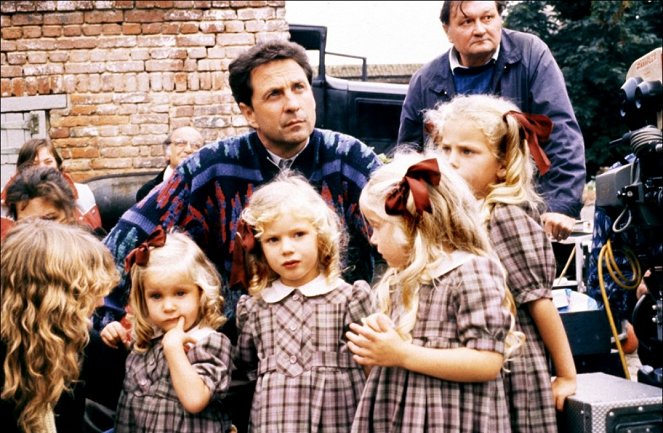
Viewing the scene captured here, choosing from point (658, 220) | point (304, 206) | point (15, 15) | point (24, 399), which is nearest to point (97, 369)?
point (24, 399)

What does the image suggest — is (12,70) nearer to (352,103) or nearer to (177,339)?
(352,103)

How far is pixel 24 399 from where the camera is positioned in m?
2.45

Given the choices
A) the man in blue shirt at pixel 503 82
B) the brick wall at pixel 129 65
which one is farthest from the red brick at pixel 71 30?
the man in blue shirt at pixel 503 82

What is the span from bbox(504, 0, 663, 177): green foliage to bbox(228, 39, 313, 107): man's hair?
13865 millimetres

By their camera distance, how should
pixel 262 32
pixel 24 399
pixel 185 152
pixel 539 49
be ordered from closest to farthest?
pixel 24 399
pixel 539 49
pixel 185 152
pixel 262 32

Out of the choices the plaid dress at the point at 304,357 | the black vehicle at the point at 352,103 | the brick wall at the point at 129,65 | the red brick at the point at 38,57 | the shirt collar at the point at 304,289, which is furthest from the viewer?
the black vehicle at the point at 352,103

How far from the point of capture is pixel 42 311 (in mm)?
2488

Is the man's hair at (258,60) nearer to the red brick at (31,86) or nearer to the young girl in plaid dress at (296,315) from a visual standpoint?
the young girl in plaid dress at (296,315)

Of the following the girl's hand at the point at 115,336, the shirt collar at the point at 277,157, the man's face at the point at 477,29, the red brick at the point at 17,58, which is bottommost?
the girl's hand at the point at 115,336

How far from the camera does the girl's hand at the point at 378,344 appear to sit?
237cm

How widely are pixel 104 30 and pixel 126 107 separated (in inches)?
26.8

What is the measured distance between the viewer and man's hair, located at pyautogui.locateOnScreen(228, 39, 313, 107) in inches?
130

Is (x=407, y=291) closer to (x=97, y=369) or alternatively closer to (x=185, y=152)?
(x=97, y=369)

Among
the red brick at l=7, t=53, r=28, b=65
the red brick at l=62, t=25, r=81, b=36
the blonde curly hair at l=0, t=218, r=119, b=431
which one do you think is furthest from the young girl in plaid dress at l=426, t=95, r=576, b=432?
the red brick at l=7, t=53, r=28, b=65
